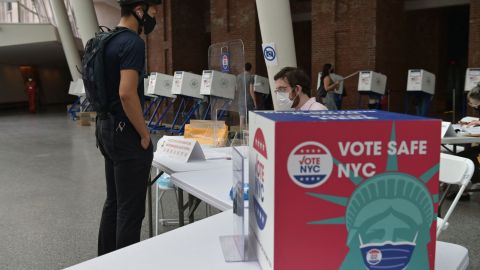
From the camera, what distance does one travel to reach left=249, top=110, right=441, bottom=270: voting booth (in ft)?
3.27

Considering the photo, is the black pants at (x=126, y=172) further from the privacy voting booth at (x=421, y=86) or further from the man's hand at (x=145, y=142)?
the privacy voting booth at (x=421, y=86)

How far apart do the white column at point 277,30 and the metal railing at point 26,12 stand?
602 inches

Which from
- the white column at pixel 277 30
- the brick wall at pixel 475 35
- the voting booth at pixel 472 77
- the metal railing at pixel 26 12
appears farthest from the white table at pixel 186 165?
the metal railing at pixel 26 12

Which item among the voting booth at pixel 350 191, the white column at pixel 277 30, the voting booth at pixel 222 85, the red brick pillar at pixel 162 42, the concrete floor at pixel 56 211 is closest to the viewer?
the voting booth at pixel 350 191

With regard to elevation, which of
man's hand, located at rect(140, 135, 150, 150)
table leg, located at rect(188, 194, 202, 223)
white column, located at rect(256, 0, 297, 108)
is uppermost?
white column, located at rect(256, 0, 297, 108)

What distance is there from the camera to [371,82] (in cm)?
1100

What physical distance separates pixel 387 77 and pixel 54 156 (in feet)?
26.9

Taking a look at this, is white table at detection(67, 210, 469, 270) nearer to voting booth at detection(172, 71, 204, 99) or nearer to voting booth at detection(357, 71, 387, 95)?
voting booth at detection(172, 71, 204, 99)

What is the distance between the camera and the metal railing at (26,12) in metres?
19.8

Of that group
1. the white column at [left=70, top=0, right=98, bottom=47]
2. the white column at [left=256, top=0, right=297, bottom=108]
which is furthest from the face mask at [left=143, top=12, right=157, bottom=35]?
the white column at [left=70, top=0, right=98, bottom=47]

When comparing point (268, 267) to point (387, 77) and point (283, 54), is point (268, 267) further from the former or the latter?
point (387, 77)

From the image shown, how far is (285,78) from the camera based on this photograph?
134 inches

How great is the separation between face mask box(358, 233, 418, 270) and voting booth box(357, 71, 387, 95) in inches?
407

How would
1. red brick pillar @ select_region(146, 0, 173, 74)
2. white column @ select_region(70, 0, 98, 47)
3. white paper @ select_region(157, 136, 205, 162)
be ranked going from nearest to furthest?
white paper @ select_region(157, 136, 205, 162), white column @ select_region(70, 0, 98, 47), red brick pillar @ select_region(146, 0, 173, 74)
